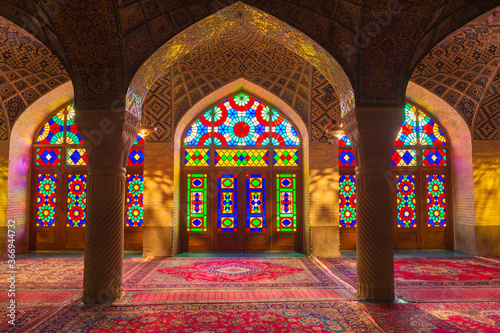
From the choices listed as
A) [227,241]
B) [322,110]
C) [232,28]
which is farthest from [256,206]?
[232,28]

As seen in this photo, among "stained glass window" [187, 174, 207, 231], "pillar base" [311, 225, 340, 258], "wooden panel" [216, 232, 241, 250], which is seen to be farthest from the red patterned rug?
"stained glass window" [187, 174, 207, 231]

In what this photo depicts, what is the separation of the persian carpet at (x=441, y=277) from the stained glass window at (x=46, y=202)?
718 cm

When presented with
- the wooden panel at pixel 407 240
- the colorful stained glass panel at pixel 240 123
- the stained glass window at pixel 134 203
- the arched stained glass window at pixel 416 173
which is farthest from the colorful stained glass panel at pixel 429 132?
the stained glass window at pixel 134 203

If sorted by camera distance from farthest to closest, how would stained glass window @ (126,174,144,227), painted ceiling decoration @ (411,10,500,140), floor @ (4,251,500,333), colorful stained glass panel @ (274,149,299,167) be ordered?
1. colorful stained glass panel @ (274,149,299,167)
2. stained glass window @ (126,174,144,227)
3. painted ceiling decoration @ (411,10,500,140)
4. floor @ (4,251,500,333)

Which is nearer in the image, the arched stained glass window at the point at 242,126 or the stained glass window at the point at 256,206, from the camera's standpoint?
the stained glass window at the point at 256,206

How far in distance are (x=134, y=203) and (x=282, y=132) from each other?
14.3ft

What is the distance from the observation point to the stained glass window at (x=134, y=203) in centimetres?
935

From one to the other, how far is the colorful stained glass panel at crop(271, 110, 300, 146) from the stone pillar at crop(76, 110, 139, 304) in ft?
17.0

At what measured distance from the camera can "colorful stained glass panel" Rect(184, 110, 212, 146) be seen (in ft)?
31.7

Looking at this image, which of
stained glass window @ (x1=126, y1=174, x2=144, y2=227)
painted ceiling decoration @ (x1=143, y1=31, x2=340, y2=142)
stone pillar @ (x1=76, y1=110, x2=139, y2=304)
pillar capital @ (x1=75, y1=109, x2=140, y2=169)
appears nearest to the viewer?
stone pillar @ (x1=76, y1=110, x2=139, y2=304)

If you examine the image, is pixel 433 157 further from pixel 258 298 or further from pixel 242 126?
pixel 258 298

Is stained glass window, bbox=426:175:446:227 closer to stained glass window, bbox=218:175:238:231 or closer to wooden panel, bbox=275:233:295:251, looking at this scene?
wooden panel, bbox=275:233:295:251

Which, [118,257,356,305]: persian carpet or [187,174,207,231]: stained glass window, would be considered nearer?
[118,257,356,305]: persian carpet

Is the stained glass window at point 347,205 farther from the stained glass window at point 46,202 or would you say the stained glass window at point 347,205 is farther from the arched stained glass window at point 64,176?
the stained glass window at point 46,202
